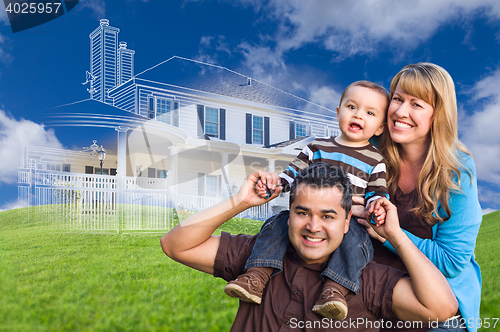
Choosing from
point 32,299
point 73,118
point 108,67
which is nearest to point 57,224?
point 73,118

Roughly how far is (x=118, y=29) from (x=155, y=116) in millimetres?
3912

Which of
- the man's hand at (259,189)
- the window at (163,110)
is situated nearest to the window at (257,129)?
the window at (163,110)

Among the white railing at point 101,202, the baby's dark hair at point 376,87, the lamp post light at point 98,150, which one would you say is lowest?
the white railing at point 101,202

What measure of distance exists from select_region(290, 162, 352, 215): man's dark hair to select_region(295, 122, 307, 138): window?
15099mm

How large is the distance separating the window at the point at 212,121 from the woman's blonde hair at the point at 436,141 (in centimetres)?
1216

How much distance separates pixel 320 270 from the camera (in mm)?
1920

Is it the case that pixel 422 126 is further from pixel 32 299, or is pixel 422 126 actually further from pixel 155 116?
pixel 155 116

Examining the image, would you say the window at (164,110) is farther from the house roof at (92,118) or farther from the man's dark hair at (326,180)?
the man's dark hair at (326,180)

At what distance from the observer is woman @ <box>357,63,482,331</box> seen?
6.38ft

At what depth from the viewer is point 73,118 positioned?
35.3 feet

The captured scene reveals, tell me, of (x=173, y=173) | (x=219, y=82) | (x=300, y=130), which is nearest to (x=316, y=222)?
(x=173, y=173)

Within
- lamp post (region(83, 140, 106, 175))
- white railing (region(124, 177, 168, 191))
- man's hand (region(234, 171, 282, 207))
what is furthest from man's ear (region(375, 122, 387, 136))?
lamp post (region(83, 140, 106, 175))

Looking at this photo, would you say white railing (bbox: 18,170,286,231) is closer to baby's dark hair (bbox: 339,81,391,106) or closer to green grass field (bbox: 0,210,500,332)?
green grass field (bbox: 0,210,500,332)

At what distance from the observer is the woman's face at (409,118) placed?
2.15 meters
